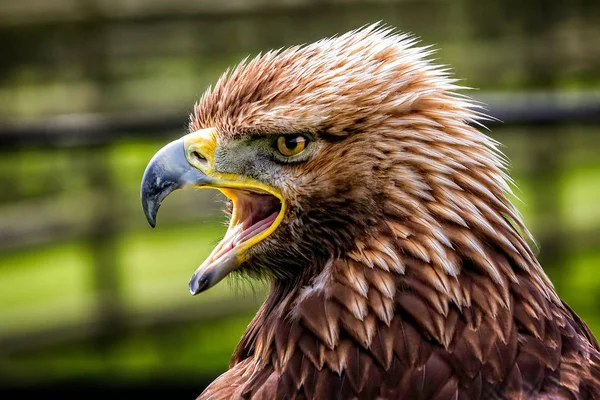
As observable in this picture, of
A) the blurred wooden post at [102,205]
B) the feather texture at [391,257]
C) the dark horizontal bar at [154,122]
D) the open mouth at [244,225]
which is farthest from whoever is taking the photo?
the blurred wooden post at [102,205]

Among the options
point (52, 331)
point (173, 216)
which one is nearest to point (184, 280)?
point (173, 216)

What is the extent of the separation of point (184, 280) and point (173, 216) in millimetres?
644

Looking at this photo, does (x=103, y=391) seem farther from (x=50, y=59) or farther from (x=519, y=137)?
(x=519, y=137)

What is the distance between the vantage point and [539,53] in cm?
894

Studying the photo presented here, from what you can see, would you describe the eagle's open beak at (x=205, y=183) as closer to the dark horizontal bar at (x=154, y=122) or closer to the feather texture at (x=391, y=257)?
the feather texture at (x=391, y=257)

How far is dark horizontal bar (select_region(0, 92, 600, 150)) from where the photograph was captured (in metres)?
5.28

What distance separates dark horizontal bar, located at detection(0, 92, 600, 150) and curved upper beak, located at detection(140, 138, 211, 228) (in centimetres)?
276

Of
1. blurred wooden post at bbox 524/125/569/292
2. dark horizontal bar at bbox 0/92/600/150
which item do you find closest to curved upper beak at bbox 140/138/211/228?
dark horizontal bar at bbox 0/92/600/150

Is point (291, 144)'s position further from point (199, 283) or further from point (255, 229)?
point (199, 283)

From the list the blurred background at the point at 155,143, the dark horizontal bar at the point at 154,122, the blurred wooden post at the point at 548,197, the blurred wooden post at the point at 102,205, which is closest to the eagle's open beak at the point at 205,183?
the dark horizontal bar at the point at 154,122

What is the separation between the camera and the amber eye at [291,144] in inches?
104

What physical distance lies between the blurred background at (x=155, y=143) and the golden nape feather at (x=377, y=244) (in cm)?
458

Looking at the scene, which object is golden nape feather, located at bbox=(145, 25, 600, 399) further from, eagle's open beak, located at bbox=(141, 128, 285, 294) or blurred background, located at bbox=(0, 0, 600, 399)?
blurred background, located at bbox=(0, 0, 600, 399)

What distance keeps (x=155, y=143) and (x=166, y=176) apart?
4.74 meters
